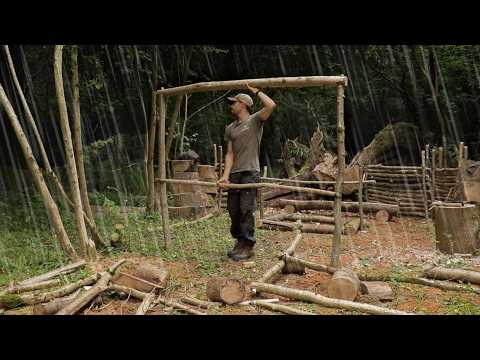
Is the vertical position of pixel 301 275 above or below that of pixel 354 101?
below

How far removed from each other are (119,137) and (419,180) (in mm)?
10131

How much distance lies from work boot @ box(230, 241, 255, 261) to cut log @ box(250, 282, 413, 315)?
6.17 feet

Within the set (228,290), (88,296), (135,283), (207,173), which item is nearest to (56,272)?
(135,283)

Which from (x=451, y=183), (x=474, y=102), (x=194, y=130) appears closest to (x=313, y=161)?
(x=451, y=183)

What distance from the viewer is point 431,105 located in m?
17.3

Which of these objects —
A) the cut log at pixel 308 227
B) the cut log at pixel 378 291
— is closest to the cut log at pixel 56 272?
the cut log at pixel 378 291

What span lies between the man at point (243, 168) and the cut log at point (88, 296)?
2057mm

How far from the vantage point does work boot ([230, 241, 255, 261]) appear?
22.4 ft

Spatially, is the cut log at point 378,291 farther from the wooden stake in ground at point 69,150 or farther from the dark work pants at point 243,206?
the wooden stake in ground at point 69,150

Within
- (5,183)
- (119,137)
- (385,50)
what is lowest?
(5,183)

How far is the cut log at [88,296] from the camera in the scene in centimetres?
425

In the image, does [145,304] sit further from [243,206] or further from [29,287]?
[243,206]

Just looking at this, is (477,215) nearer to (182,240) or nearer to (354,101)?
(182,240)

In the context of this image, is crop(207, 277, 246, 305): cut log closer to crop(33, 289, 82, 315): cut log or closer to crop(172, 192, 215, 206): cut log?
crop(33, 289, 82, 315): cut log
